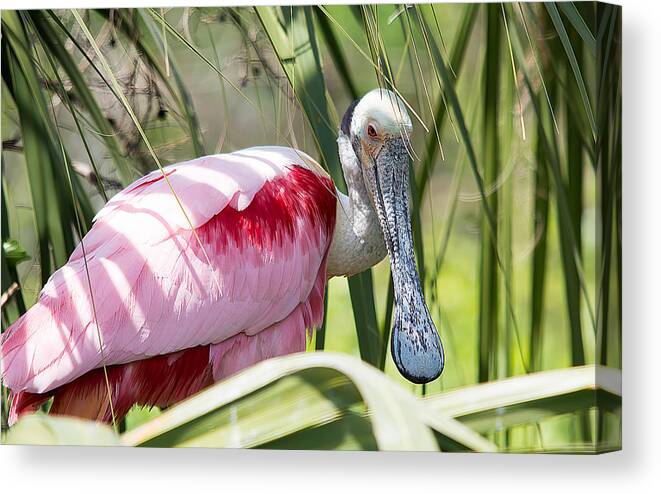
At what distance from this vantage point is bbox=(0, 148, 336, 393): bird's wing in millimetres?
2664

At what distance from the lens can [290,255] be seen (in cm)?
267

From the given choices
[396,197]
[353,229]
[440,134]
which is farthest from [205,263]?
[440,134]

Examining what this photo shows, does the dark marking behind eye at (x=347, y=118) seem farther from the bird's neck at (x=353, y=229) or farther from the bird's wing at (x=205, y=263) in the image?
the bird's wing at (x=205, y=263)

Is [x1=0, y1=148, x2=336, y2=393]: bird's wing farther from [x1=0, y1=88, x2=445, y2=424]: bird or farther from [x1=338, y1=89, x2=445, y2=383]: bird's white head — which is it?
[x1=338, y1=89, x2=445, y2=383]: bird's white head

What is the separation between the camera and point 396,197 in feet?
8.77

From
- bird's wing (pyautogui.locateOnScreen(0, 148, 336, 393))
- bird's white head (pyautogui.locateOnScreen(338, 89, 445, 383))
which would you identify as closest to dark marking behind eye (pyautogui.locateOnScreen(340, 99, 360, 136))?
bird's white head (pyautogui.locateOnScreen(338, 89, 445, 383))

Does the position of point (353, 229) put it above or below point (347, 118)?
below

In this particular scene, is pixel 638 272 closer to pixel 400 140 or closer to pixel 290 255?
pixel 400 140

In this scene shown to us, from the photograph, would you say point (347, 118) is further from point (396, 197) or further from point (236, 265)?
point (236, 265)

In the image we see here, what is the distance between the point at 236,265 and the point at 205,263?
8 centimetres

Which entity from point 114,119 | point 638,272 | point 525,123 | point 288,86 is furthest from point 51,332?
point 638,272

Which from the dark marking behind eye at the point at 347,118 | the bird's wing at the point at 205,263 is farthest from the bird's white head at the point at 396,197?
the bird's wing at the point at 205,263

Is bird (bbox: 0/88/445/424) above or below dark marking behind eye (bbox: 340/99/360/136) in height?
below

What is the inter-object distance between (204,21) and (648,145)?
3.76 feet
